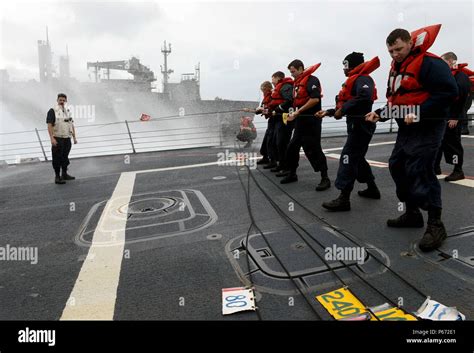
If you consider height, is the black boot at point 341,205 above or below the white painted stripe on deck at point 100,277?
above

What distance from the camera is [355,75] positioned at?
4.40 meters

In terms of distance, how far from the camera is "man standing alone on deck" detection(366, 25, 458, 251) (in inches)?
123

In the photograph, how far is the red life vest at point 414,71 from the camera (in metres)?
3.20

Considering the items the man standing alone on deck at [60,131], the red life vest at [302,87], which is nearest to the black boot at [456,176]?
the red life vest at [302,87]

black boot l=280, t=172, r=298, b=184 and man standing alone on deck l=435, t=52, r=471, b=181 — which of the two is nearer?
man standing alone on deck l=435, t=52, r=471, b=181

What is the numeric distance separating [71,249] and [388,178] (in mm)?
5276

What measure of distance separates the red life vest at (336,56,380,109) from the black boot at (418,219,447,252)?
6.08 ft

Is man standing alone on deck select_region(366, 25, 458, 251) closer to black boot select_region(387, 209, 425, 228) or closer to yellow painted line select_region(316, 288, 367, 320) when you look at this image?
black boot select_region(387, 209, 425, 228)

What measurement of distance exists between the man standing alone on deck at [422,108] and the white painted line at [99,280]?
113 inches

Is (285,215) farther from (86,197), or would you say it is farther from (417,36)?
(86,197)

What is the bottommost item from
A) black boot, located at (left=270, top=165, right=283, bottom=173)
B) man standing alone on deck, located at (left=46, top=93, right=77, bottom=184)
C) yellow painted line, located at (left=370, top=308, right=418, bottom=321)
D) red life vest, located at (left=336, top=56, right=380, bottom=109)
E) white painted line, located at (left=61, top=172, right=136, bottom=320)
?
white painted line, located at (left=61, top=172, right=136, bottom=320)

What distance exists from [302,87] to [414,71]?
8.29 ft

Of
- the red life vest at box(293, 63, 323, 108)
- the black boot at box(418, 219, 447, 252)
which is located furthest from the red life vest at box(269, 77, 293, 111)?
the black boot at box(418, 219, 447, 252)

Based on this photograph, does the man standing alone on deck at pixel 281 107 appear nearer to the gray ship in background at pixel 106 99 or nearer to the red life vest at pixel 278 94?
the red life vest at pixel 278 94
